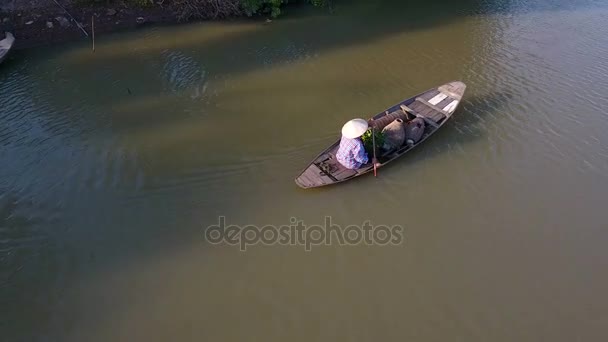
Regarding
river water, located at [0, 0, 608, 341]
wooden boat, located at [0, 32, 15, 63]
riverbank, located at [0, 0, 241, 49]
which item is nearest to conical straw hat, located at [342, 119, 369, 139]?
river water, located at [0, 0, 608, 341]

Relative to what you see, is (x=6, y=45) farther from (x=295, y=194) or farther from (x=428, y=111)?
(x=428, y=111)

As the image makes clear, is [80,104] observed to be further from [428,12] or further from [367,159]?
[428,12]

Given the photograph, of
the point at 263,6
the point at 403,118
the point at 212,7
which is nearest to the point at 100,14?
the point at 212,7

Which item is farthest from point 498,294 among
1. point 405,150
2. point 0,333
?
point 0,333

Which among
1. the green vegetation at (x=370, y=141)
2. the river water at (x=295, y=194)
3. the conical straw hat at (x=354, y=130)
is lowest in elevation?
the river water at (x=295, y=194)

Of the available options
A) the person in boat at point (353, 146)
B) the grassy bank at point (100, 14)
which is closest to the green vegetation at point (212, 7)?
the grassy bank at point (100, 14)

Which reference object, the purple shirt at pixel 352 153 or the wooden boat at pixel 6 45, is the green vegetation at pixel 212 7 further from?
the purple shirt at pixel 352 153
